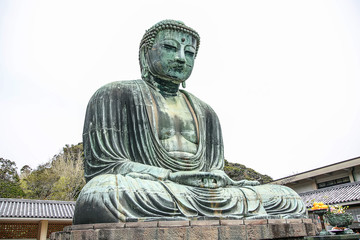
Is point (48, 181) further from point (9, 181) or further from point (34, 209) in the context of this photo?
point (34, 209)

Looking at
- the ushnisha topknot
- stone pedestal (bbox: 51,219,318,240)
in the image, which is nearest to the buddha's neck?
the ushnisha topknot

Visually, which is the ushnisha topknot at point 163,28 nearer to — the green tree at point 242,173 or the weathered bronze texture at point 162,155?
the weathered bronze texture at point 162,155

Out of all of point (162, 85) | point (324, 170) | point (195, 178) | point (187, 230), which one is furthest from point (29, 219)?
point (324, 170)

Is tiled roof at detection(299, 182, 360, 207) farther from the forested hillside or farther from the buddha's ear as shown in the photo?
the buddha's ear

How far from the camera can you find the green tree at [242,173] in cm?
2638

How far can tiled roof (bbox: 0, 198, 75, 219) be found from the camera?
49.1ft

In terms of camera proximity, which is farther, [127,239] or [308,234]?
[308,234]

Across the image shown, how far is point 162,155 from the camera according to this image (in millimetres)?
4793

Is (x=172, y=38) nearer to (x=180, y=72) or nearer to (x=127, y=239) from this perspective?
(x=180, y=72)

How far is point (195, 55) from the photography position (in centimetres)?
623

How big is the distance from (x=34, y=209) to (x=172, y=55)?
14554 mm

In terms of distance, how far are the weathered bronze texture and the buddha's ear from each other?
0.02 metres

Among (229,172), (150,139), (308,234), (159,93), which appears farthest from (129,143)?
(229,172)

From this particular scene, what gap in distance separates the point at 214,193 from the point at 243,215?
48 centimetres
